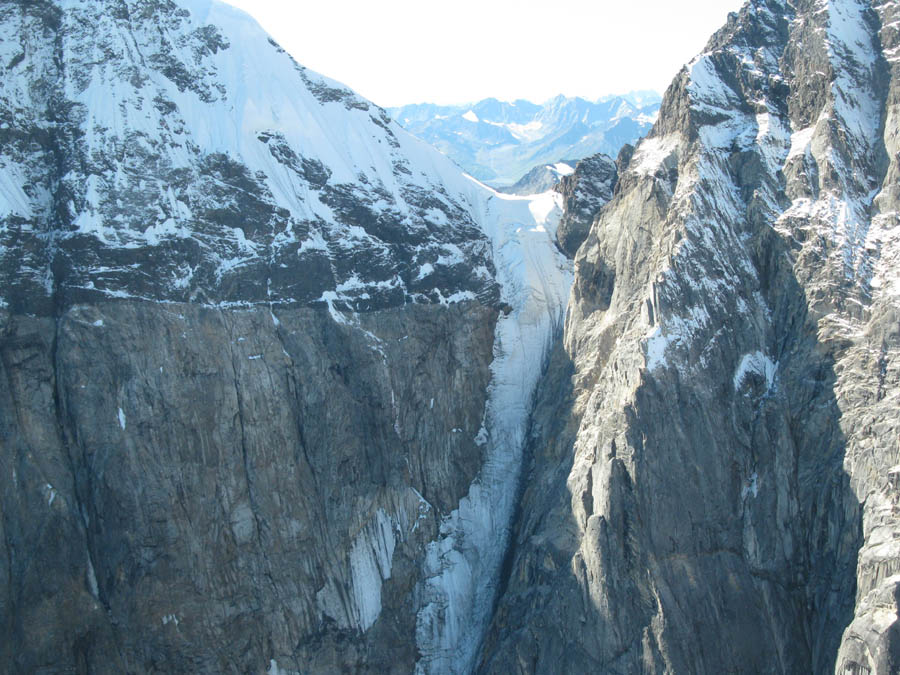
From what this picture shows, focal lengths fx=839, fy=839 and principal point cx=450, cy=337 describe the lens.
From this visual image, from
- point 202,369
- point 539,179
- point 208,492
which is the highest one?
point 539,179

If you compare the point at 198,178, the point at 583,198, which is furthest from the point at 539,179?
the point at 198,178

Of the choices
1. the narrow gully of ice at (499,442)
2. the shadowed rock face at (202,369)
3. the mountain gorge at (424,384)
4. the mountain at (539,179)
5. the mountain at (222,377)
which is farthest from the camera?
the mountain at (539,179)

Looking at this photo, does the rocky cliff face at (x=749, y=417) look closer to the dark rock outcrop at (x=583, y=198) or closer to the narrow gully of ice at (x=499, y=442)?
→ the narrow gully of ice at (x=499, y=442)

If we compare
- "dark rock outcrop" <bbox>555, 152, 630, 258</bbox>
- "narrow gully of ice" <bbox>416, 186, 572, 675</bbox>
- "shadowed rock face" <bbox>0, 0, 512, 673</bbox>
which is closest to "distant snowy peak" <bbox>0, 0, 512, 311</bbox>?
"shadowed rock face" <bbox>0, 0, 512, 673</bbox>

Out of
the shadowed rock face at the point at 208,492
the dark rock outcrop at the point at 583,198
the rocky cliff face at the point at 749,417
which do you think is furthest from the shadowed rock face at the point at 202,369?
the rocky cliff face at the point at 749,417

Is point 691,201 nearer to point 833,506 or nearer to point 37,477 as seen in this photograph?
point 833,506

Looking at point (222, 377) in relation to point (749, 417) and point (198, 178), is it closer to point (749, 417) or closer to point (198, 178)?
point (198, 178)

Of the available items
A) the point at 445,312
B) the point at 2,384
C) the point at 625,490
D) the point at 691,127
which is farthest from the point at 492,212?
the point at 2,384
